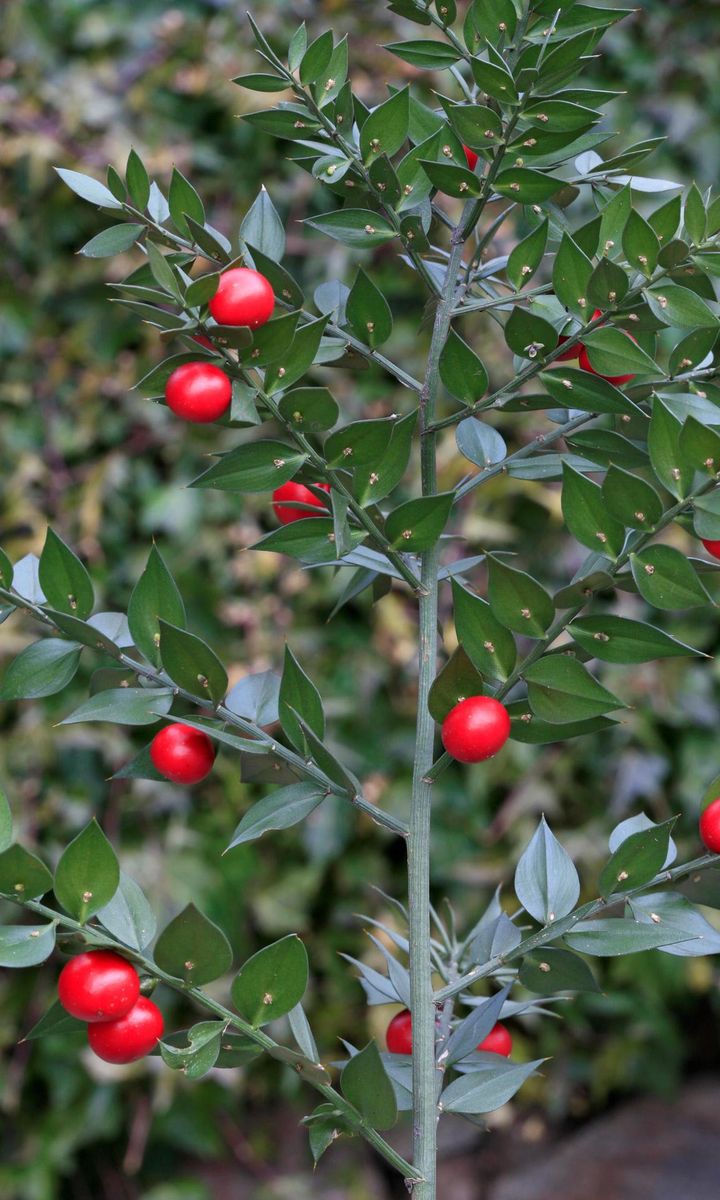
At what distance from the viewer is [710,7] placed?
5.45ft

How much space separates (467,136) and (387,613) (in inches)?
41.3

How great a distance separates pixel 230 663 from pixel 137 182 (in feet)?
3.51

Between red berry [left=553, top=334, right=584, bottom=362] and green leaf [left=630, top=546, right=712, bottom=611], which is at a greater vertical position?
red berry [left=553, top=334, right=584, bottom=362]

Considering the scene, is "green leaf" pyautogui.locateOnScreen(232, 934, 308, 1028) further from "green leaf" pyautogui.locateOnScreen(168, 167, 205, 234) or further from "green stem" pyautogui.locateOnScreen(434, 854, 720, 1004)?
"green leaf" pyautogui.locateOnScreen(168, 167, 205, 234)

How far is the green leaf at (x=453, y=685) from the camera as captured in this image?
47 centimetres

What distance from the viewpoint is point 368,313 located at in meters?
0.51

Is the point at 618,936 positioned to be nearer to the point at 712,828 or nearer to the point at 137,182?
the point at 712,828

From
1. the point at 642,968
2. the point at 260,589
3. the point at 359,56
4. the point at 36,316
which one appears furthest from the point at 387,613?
the point at 359,56

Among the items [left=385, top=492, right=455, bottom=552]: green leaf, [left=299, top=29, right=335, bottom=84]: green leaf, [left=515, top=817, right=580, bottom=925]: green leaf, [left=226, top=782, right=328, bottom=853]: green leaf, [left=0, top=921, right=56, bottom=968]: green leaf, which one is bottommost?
[left=515, top=817, right=580, bottom=925]: green leaf

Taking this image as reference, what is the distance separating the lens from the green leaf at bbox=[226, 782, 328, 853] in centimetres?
48

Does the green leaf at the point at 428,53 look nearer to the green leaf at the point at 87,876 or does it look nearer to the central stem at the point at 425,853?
the central stem at the point at 425,853

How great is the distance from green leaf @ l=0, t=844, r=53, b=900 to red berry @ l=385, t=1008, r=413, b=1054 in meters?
0.23

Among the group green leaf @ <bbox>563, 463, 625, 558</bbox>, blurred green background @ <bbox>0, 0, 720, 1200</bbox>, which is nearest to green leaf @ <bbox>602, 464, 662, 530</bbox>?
green leaf @ <bbox>563, 463, 625, 558</bbox>

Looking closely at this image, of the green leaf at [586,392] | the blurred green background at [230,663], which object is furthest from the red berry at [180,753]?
the blurred green background at [230,663]
